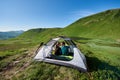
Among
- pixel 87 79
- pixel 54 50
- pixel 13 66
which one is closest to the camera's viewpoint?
pixel 87 79

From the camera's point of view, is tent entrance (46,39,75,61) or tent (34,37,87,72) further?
tent entrance (46,39,75,61)

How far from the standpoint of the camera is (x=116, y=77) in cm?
1235

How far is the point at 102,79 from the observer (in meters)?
11.6

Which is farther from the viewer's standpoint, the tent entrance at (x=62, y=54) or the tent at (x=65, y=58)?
the tent entrance at (x=62, y=54)

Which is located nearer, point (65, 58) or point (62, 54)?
point (65, 58)

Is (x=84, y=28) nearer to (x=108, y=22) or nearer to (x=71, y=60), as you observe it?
(x=108, y=22)

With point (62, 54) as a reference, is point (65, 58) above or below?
below

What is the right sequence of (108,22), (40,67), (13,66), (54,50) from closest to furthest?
(40,67), (13,66), (54,50), (108,22)

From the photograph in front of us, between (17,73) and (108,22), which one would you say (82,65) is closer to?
(17,73)

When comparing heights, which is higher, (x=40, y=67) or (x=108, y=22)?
(x=108, y=22)

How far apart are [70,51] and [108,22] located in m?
130

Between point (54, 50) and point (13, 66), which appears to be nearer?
point (13, 66)

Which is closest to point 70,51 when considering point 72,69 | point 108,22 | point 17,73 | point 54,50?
point 54,50

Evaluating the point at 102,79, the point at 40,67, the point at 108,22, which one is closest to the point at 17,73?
the point at 40,67
